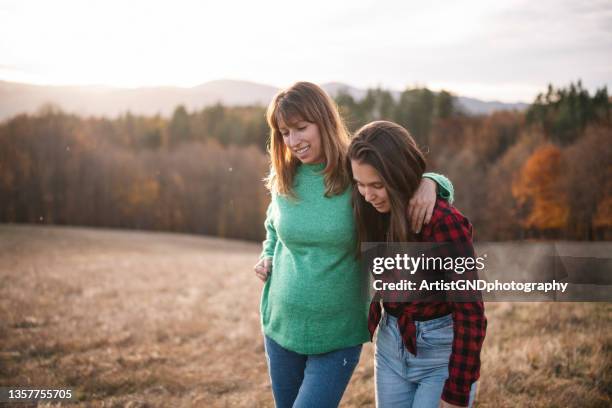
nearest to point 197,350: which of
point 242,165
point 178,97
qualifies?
point 242,165

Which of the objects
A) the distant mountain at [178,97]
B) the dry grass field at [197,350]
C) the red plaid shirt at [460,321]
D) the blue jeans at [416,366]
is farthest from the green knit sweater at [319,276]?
the distant mountain at [178,97]

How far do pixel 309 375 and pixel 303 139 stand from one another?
4.08 ft

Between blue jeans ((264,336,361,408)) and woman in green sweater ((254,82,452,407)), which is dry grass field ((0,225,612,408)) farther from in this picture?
woman in green sweater ((254,82,452,407))

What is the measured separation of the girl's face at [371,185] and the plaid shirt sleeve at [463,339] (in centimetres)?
33

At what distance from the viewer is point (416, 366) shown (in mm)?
2135

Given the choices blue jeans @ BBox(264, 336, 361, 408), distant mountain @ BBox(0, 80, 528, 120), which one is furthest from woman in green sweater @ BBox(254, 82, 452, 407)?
distant mountain @ BBox(0, 80, 528, 120)

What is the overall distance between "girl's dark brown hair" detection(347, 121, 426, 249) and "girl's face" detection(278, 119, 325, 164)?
347mm

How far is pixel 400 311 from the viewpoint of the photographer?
221 centimetres

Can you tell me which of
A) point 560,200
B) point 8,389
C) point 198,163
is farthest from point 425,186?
point 198,163

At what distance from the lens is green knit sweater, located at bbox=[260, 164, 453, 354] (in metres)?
2.40

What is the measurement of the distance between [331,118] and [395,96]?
158 ft

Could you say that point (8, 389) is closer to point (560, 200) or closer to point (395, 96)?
point (560, 200)

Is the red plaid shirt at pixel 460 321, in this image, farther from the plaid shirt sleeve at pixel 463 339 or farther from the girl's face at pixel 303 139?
the girl's face at pixel 303 139

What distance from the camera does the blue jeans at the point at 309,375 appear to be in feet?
7.77
